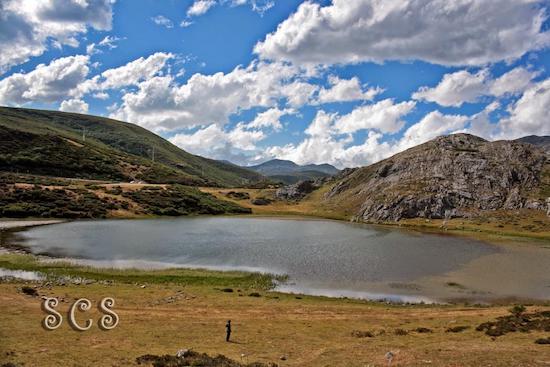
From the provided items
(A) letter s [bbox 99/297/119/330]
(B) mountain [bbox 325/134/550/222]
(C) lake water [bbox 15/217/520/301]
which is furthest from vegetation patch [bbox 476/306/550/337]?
(B) mountain [bbox 325/134/550/222]

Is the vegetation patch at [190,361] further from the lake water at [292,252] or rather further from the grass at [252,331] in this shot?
the lake water at [292,252]

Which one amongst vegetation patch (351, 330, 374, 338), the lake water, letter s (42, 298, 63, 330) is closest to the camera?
letter s (42, 298, 63, 330)

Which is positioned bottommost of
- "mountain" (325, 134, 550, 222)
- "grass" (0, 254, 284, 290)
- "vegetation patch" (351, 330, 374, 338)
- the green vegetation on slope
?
"grass" (0, 254, 284, 290)

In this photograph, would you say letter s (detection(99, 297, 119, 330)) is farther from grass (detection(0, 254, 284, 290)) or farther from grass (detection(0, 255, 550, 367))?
grass (detection(0, 254, 284, 290))

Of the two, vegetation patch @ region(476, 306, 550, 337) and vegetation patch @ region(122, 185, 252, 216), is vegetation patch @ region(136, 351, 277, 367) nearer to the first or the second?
vegetation patch @ region(476, 306, 550, 337)

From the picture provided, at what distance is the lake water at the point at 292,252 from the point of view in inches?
2367

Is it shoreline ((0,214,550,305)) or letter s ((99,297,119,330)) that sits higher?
letter s ((99,297,119,330))

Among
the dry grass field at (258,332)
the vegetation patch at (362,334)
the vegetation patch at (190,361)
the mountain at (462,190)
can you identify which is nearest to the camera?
the vegetation patch at (190,361)

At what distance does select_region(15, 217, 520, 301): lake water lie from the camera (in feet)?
197

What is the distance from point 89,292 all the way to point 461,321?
3662 cm

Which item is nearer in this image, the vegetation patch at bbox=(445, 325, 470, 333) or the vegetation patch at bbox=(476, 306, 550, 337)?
the vegetation patch at bbox=(476, 306, 550, 337)

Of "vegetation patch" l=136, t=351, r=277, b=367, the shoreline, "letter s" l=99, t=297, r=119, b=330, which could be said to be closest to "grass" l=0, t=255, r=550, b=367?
"letter s" l=99, t=297, r=119, b=330

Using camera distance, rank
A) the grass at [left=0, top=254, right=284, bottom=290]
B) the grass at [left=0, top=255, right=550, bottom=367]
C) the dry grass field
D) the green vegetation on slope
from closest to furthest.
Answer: the dry grass field < the grass at [left=0, top=255, right=550, bottom=367] < the grass at [left=0, top=254, right=284, bottom=290] < the green vegetation on slope

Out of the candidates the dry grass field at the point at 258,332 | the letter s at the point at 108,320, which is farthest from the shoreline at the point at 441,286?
the letter s at the point at 108,320
